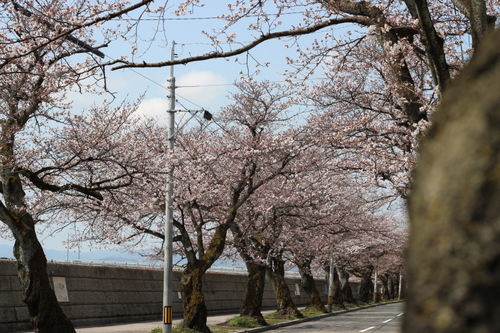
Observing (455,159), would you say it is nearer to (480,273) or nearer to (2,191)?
(480,273)

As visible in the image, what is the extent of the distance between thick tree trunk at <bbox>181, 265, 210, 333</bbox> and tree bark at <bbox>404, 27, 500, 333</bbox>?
15.5 metres

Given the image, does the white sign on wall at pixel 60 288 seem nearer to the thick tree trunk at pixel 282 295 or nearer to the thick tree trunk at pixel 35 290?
the thick tree trunk at pixel 35 290

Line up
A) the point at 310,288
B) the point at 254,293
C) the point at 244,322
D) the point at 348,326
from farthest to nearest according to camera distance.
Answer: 1. the point at 310,288
2. the point at 348,326
3. the point at 254,293
4. the point at 244,322

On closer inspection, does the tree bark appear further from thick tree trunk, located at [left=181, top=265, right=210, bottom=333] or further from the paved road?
the paved road

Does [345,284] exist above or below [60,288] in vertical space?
below

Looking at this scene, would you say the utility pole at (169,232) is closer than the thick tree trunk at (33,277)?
No

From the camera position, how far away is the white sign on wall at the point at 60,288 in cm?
1652

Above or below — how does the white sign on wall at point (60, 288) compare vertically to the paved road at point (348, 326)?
above

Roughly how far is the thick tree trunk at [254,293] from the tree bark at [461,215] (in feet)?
69.1

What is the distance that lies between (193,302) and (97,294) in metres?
5.05

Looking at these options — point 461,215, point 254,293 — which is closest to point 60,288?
point 254,293

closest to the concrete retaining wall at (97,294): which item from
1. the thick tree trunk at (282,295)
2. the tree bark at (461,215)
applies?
the thick tree trunk at (282,295)

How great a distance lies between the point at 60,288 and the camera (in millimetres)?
16688

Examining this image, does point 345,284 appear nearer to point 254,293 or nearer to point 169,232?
point 254,293
